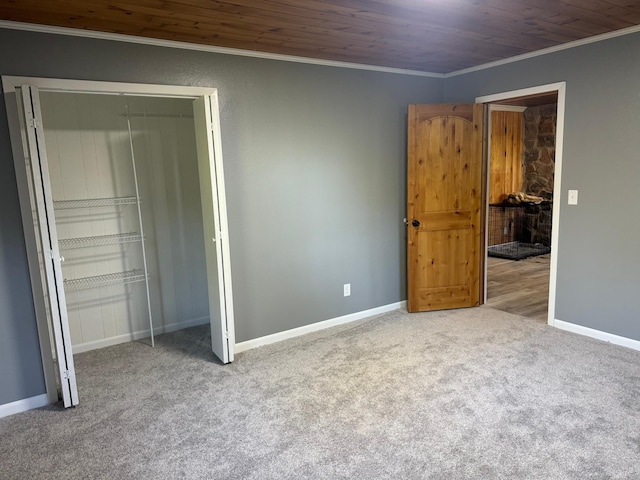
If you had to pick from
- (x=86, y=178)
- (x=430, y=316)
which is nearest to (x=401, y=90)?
(x=430, y=316)

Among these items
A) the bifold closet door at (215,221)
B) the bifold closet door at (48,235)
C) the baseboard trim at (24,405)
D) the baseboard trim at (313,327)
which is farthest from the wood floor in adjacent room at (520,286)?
the baseboard trim at (24,405)

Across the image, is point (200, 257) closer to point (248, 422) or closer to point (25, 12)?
point (248, 422)

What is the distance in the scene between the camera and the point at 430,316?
14.3 ft

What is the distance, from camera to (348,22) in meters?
2.77

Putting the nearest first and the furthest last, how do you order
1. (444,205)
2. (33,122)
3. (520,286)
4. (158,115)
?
(33,122) → (158,115) → (444,205) → (520,286)

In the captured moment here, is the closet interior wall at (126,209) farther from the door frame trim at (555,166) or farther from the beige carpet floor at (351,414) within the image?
the door frame trim at (555,166)

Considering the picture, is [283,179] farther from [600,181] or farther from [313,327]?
[600,181]

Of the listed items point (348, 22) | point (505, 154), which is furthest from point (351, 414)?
point (505, 154)

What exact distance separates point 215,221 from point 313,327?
144cm

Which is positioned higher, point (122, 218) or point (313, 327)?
point (122, 218)

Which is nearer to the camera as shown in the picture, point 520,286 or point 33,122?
point 33,122

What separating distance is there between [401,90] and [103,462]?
3820 millimetres

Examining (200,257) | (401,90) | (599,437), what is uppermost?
(401,90)

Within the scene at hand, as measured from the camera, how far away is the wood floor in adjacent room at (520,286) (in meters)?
4.55
